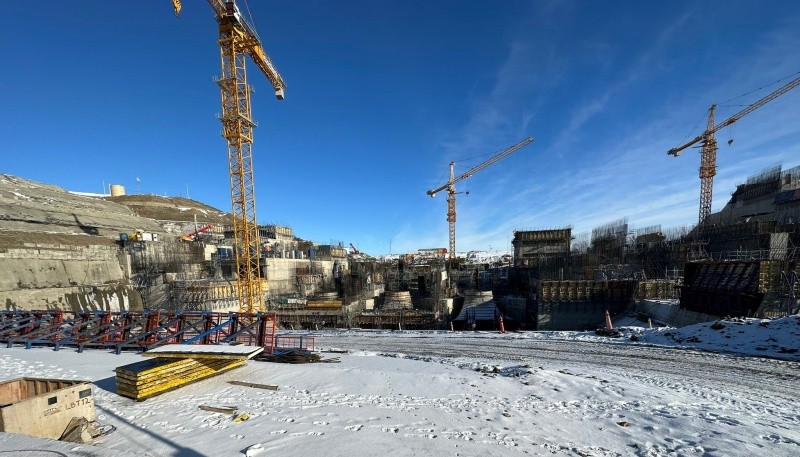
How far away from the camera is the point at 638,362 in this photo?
10891 millimetres

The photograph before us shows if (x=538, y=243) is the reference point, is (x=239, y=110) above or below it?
above

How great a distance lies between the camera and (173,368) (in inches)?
297

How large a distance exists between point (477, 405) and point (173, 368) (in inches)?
269

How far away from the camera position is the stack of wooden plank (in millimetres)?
6945

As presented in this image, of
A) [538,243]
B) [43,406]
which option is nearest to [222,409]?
[43,406]

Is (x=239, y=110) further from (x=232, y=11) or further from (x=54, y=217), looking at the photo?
(x=54, y=217)

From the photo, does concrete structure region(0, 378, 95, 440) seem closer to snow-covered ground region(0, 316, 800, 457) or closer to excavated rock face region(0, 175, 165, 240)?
snow-covered ground region(0, 316, 800, 457)

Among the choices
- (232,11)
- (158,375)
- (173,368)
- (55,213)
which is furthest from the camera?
(55,213)

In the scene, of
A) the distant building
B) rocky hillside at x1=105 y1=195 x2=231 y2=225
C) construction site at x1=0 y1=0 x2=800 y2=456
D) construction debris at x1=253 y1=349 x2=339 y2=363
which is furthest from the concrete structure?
rocky hillside at x1=105 y1=195 x2=231 y2=225

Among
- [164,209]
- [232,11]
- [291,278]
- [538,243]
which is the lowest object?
[291,278]

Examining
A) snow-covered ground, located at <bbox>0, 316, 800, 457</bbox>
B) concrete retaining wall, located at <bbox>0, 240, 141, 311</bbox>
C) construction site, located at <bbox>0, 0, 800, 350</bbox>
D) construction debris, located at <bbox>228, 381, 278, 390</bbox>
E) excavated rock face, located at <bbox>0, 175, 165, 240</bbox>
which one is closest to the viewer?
snow-covered ground, located at <bbox>0, 316, 800, 457</bbox>

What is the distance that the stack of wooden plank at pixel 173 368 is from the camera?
695cm

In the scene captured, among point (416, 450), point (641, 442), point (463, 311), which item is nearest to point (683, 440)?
point (641, 442)

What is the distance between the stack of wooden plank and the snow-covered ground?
27 centimetres
